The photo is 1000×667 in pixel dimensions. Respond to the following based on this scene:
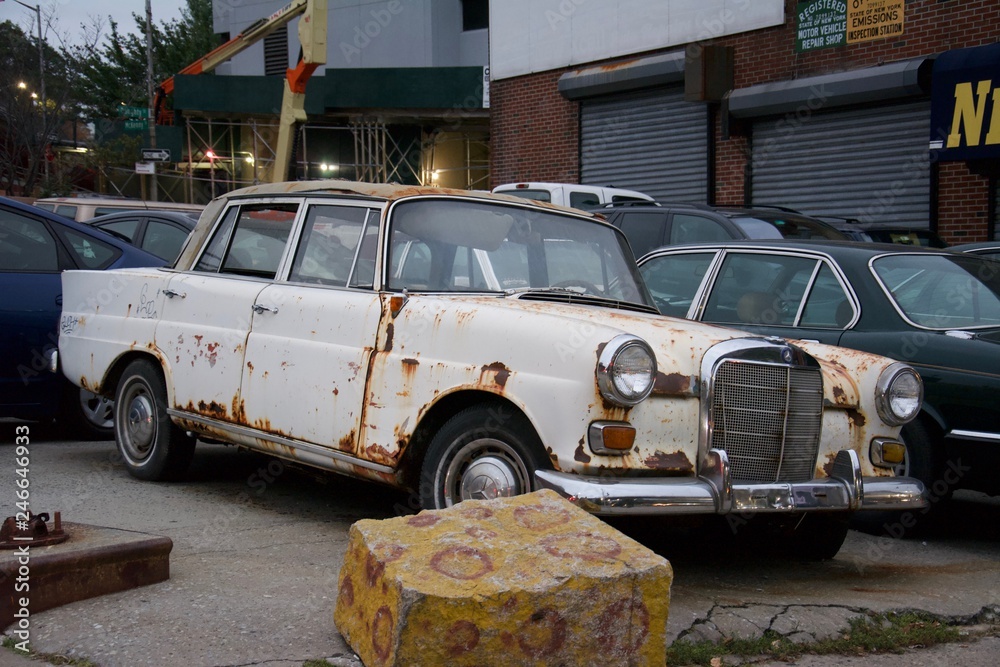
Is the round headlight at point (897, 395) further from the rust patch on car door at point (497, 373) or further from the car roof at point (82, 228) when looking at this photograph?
the car roof at point (82, 228)

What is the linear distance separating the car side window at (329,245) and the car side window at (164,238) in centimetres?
715

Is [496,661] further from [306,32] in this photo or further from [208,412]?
[306,32]

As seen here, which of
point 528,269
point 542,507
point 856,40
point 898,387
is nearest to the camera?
point 542,507

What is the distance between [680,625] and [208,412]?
307cm

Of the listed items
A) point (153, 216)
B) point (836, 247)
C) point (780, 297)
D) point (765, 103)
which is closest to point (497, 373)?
point (780, 297)

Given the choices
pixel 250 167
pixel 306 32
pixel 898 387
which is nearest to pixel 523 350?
pixel 898 387

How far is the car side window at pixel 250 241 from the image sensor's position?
634 cm

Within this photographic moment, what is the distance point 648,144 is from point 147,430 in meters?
14.1

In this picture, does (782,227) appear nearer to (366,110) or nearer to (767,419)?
(767,419)

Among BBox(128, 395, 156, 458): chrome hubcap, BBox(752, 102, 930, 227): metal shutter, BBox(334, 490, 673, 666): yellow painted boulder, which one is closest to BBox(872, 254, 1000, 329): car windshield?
BBox(334, 490, 673, 666): yellow painted boulder

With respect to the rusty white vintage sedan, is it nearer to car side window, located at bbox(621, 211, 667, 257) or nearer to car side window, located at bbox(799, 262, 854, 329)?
car side window, located at bbox(799, 262, 854, 329)

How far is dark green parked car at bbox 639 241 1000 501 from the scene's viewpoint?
5891 millimetres

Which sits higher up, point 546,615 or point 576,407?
point 576,407

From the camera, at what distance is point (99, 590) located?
4.34m
